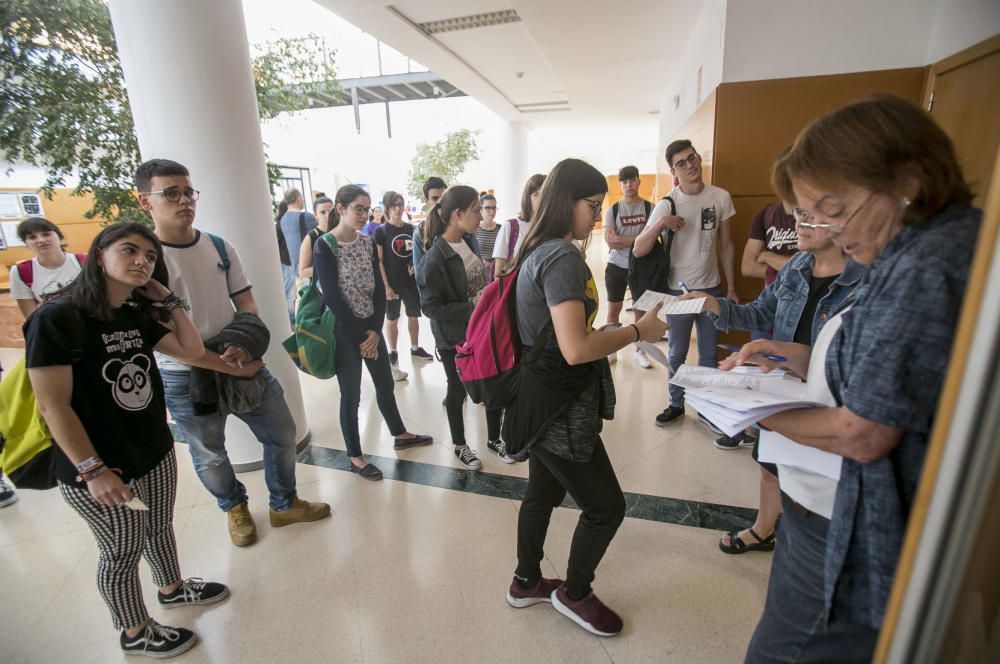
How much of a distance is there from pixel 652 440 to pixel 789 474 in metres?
2.23

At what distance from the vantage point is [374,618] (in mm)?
1845

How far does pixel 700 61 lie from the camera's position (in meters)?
4.68

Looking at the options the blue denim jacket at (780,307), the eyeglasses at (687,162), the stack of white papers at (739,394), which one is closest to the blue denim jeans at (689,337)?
the eyeglasses at (687,162)

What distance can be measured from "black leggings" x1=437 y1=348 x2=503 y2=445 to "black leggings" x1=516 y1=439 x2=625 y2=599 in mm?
1140

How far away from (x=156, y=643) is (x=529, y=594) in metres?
1.37

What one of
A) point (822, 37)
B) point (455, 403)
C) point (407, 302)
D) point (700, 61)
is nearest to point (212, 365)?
point (455, 403)

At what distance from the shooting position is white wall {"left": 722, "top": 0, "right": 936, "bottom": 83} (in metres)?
3.22

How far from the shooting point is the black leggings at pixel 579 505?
4.98 ft

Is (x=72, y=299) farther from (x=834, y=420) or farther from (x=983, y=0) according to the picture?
(x=983, y=0)

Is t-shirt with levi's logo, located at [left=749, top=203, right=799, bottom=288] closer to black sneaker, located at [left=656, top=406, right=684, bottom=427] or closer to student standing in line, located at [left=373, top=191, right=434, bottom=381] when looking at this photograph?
black sneaker, located at [left=656, top=406, right=684, bottom=427]

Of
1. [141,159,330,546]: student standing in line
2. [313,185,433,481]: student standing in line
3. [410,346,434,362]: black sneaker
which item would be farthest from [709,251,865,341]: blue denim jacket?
[410,346,434,362]: black sneaker

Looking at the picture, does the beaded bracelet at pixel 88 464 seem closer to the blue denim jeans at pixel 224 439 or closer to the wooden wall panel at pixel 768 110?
the blue denim jeans at pixel 224 439

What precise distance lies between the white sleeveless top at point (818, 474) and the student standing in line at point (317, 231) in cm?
339

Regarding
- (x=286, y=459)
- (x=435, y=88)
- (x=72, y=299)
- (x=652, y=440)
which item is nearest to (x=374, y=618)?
(x=286, y=459)
